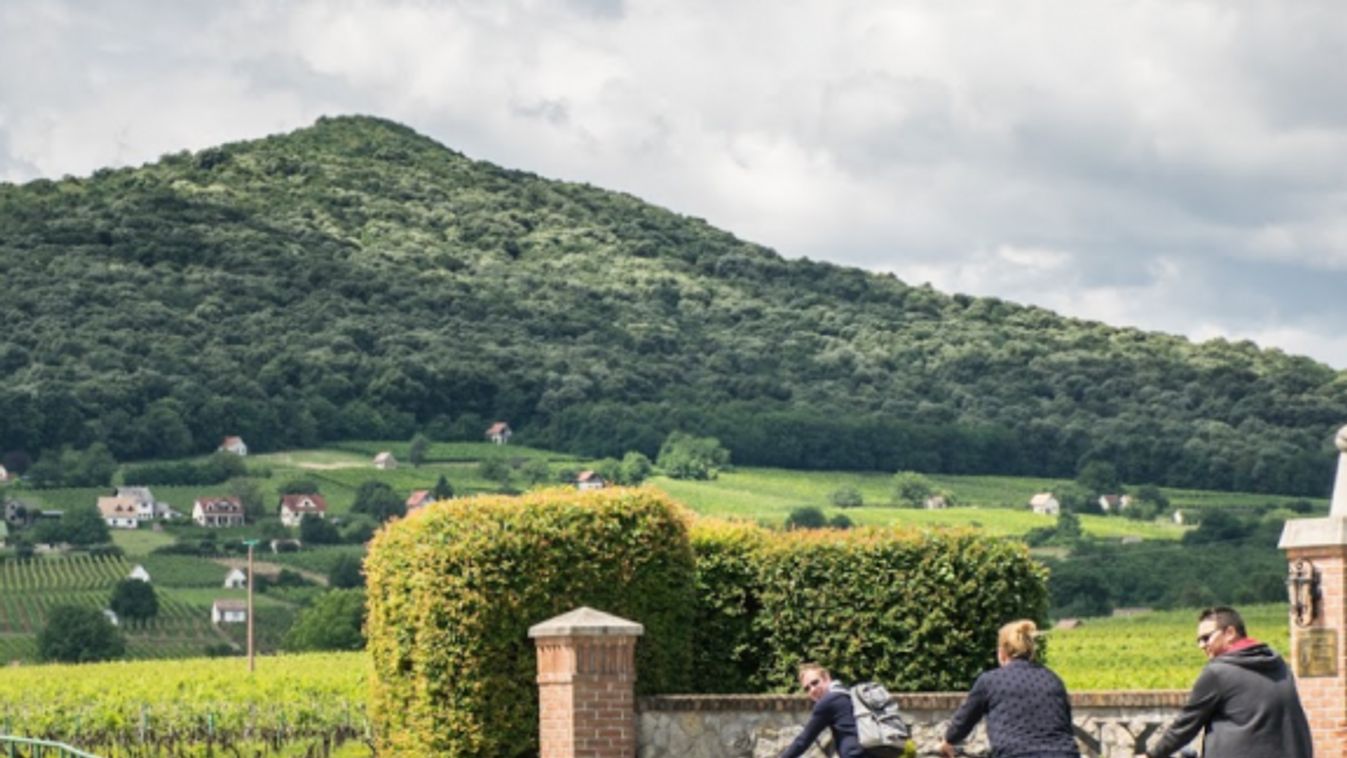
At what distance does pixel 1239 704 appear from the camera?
468 inches

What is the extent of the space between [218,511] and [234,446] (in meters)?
10.7

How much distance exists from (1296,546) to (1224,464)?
124 m

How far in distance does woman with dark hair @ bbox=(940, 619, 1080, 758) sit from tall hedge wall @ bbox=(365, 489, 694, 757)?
6.18 m

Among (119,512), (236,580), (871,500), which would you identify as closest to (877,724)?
(236,580)

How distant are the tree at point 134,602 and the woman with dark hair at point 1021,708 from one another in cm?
9415

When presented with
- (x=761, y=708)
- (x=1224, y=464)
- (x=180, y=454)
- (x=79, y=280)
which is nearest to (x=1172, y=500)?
(x=1224, y=464)

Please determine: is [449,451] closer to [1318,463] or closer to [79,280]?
[79,280]

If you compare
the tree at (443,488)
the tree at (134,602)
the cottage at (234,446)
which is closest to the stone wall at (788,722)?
the tree at (134,602)

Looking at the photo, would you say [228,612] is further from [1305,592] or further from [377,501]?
[1305,592]

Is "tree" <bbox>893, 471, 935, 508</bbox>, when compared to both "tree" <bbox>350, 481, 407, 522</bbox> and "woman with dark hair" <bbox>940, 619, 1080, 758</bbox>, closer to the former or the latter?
"tree" <bbox>350, 481, 407, 522</bbox>

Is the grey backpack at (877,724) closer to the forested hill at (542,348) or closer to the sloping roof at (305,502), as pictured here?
the sloping roof at (305,502)

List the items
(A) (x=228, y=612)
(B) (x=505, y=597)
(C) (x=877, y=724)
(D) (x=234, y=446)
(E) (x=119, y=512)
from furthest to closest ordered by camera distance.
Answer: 1. (D) (x=234, y=446)
2. (E) (x=119, y=512)
3. (A) (x=228, y=612)
4. (B) (x=505, y=597)
5. (C) (x=877, y=724)

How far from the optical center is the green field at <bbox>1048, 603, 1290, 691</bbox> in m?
41.0

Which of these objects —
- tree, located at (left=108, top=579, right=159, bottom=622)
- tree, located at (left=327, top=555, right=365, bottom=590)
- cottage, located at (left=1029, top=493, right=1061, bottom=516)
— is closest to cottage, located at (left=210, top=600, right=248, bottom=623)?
tree, located at (left=108, top=579, right=159, bottom=622)
